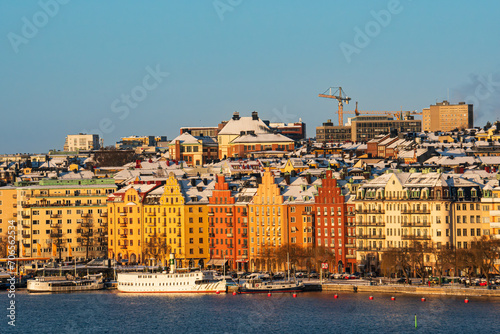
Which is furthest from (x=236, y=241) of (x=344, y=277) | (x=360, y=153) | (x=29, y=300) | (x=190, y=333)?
(x=360, y=153)

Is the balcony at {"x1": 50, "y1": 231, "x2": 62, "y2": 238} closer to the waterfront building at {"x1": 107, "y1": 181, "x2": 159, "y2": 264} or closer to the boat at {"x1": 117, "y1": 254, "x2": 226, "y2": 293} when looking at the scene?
the waterfront building at {"x1": 107, "y1": 181, "x2": 159, "y2": 264}

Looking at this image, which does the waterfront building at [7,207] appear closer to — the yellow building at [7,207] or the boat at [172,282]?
the yellow building at [7,207]

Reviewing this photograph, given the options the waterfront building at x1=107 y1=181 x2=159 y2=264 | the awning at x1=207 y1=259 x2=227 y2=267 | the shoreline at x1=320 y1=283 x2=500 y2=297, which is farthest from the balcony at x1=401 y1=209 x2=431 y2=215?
the waterfront building at x1=107 y1=181 x2=159 y2=264

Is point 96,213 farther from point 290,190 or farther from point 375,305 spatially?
point 375,305

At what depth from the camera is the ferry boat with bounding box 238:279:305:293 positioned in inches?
3688

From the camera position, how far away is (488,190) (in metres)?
95.9

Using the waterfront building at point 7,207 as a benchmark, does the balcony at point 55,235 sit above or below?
below

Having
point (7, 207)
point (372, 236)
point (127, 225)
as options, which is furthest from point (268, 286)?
point (7, 207)

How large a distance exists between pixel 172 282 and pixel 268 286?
7195mm

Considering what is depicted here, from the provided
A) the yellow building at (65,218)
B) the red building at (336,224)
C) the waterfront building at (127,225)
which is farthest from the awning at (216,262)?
the yellow building at (65,218)

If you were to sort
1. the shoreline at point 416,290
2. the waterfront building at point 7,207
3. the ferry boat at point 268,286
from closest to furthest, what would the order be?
the shoreline at point 416,290 → the ferry boat at point 268,286 → the waterfront building at point 7,207

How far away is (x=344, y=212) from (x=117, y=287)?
17215 mm

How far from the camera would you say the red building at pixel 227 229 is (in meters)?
107

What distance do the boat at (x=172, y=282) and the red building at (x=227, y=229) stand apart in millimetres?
7580
